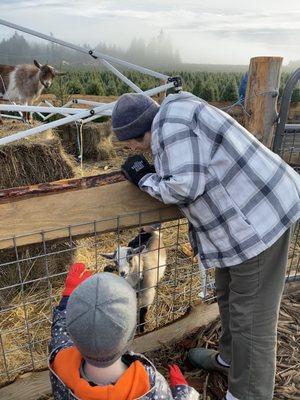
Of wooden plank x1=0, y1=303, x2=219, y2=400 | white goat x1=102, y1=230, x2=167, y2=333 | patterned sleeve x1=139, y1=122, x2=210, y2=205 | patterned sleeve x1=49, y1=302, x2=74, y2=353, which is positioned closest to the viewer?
patterned sleeve x1=49, y1=302, x2=74, y2=353

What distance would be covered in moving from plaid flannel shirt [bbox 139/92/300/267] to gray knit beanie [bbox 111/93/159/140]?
6cm

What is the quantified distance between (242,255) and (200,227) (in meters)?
0.24

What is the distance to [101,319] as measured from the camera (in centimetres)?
119

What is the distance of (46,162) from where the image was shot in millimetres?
4473

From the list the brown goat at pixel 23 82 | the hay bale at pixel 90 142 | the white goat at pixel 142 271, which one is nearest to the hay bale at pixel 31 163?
the white goat at pixel 142 271

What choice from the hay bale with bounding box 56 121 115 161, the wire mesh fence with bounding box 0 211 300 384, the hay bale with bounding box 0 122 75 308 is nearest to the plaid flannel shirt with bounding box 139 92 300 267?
the wire mesh fence with bounding box 0 211 300 384

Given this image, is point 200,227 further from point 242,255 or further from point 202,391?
point 202,391

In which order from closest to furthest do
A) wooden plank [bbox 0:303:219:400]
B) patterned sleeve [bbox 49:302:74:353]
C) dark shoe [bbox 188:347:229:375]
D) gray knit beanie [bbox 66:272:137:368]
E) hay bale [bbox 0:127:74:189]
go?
gray knit beanie [bbox 66:272:137:368] < patterned sleeve [bbox 49:302:74:353] < wooden plank [bbox 0:303:219:400] < dark shoe [bbox 188:347:229:375] < hay bale [bbox 0:127:74:189]

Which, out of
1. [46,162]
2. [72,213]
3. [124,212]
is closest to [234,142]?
[124,212]

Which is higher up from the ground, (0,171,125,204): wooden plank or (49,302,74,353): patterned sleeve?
(0,171,125,204): wooden plank

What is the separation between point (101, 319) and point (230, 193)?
0.88m

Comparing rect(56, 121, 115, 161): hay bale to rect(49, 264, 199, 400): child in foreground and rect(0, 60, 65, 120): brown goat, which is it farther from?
rect(49, 264, 199, 400): child in foreground

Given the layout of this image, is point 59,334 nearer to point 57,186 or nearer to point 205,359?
point 57,186

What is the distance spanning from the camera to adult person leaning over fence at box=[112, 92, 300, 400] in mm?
1695
